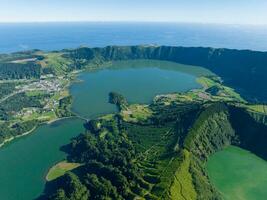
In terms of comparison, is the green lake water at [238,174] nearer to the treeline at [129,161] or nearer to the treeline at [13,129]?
the treeline at [129,161]

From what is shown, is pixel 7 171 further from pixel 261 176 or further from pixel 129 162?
pixel 261 176

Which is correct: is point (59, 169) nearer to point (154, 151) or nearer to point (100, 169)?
point (100, 169)

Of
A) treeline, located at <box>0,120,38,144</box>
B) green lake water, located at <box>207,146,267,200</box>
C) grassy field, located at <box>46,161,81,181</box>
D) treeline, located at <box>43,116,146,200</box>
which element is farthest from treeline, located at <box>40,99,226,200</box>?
treeline, located at <box>0,120,38,144</box>

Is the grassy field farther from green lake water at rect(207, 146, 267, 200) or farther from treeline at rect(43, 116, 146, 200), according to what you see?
green lake water at rect(207, 146, 267, 200)

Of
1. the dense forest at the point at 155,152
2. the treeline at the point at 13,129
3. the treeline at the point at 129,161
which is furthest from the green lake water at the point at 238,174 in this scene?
the treeline at the point at 13,129

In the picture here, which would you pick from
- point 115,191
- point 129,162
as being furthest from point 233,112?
point 115,191

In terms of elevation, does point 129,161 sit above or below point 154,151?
above

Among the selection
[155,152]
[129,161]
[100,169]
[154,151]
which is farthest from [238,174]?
[100,169]
